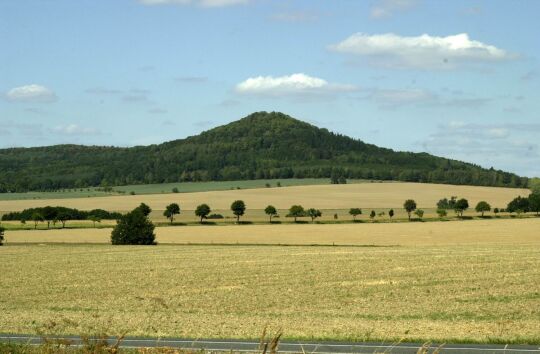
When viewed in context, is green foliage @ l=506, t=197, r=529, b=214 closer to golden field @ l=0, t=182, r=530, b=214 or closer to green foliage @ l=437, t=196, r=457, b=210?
golden field @ l=0, t=182, r=530, b=214

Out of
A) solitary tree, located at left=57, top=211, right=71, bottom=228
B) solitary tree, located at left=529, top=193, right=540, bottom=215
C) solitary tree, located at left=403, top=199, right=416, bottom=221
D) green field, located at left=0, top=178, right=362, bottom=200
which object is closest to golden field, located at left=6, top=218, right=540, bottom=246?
solitary tree, located at left=57, top=211, right=71, bottom=228

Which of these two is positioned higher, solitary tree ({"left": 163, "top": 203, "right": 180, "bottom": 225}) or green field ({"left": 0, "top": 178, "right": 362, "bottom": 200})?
green field ({"left": 0, "top": 178, "right": 362, "bottom": 200})

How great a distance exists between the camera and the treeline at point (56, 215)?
109250mm

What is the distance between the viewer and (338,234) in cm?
8581

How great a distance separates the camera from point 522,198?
118 m

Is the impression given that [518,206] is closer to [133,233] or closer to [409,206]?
[409,206]

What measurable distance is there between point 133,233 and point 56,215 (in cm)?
3291

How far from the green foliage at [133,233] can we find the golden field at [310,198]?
3816cm

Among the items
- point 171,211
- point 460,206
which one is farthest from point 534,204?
point 171,211

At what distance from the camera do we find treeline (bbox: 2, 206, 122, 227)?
109250 millimetres

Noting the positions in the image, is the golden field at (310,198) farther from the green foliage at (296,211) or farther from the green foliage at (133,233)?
the green foliage at (133,233)

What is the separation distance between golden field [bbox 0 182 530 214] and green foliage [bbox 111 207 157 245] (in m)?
38.2

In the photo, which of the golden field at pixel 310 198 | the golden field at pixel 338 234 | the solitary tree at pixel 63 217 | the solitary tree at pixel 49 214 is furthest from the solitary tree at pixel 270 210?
the solitary tree at pixel 49 214

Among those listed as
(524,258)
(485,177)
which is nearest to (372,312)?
(524,258)
